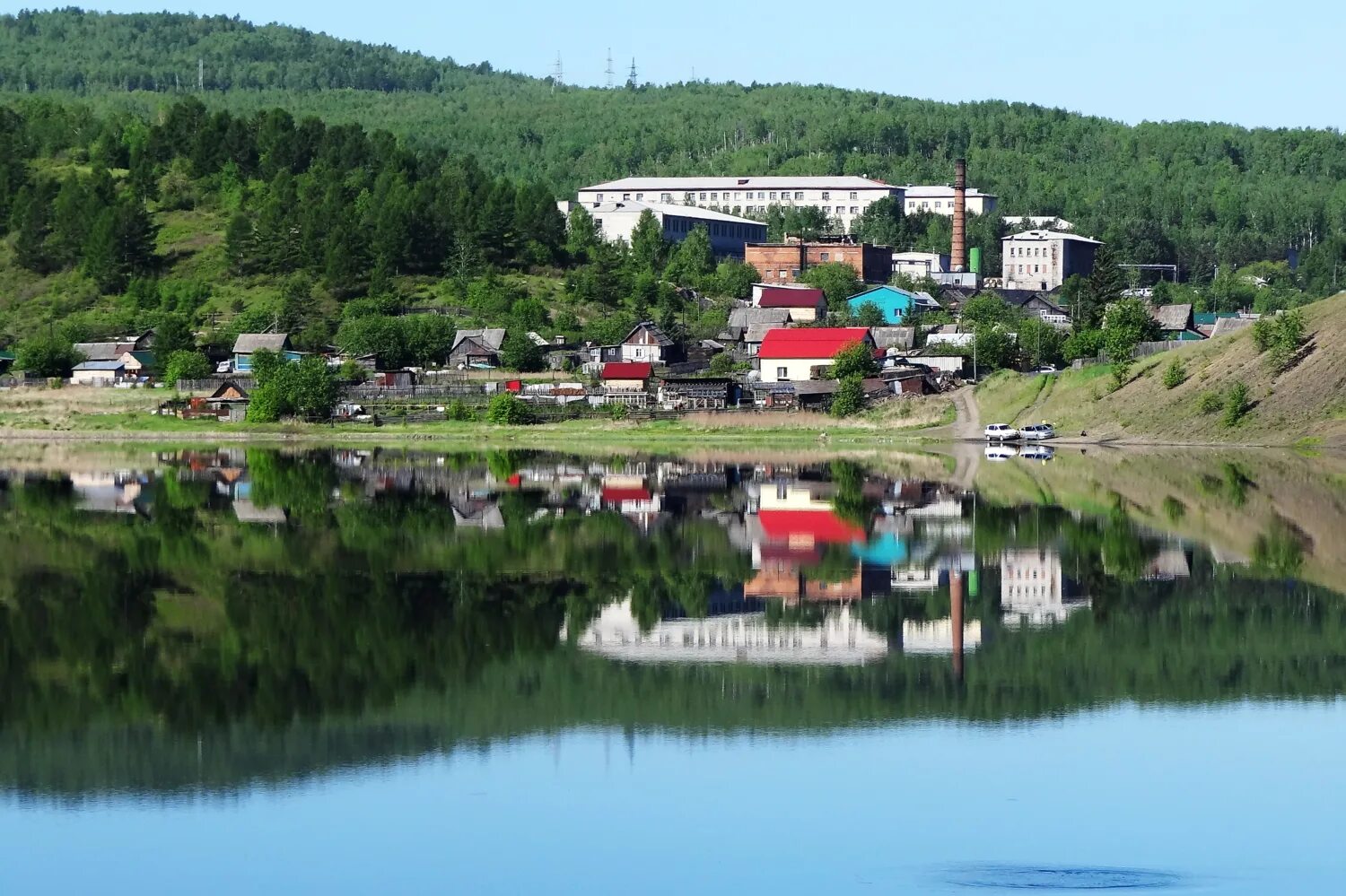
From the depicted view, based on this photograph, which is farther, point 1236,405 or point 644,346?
point 644,346

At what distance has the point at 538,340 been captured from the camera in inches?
3661

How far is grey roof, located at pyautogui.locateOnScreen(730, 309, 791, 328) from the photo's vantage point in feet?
330

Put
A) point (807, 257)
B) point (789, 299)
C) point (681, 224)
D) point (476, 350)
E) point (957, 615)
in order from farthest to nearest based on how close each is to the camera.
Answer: point (681, 224) → point (807, 257) → point (789, 299) → point (476, 350) → point (957, 615)

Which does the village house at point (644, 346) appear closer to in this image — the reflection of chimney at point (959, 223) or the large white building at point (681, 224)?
the large white building at point (681, 224)

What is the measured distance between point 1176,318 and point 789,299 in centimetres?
2153

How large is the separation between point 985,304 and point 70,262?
54793 mm

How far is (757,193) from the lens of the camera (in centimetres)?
15125

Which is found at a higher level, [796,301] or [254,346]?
[796,301]

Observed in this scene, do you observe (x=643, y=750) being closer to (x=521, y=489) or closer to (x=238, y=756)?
(x=238, y=756)

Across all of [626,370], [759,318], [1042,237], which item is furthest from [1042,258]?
[626,370]

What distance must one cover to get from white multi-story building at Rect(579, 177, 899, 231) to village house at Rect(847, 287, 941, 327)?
38.7 m

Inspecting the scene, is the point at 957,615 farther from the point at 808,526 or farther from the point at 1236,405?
the point at 1236,405

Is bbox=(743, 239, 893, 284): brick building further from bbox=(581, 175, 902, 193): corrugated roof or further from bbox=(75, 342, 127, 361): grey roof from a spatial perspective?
bbox=(75, 342, 127, 361): grey roof

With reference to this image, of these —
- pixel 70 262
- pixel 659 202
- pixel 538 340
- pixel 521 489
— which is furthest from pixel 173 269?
pixel 521 489
